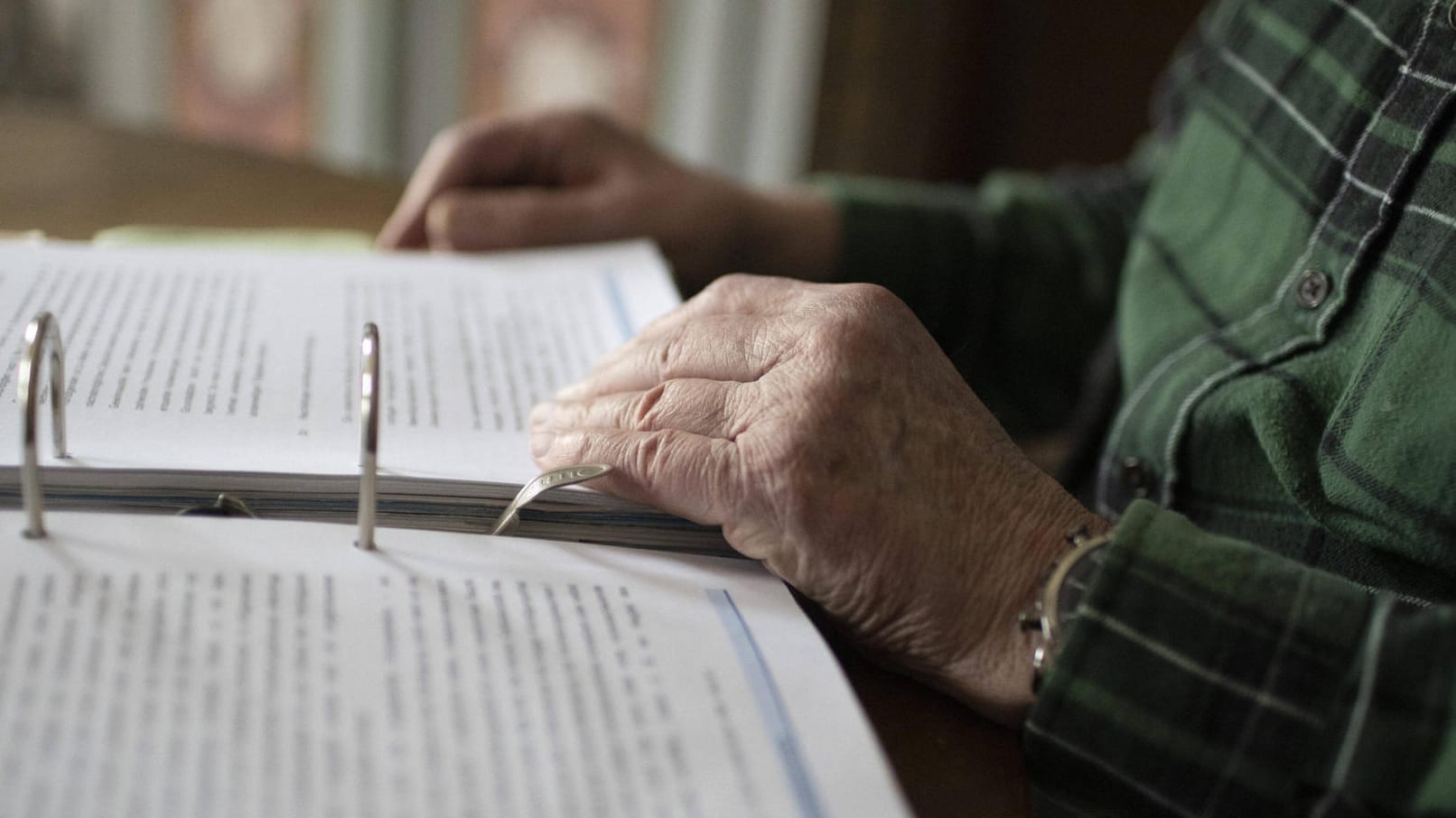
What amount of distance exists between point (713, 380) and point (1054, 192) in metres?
0.61

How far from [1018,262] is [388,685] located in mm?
746

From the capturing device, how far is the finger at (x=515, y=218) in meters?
0.80

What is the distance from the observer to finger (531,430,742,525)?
465 mm

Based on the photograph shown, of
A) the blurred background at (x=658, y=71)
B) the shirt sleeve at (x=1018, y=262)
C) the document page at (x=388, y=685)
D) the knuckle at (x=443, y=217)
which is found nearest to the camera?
the document page at (x=388, y=685)

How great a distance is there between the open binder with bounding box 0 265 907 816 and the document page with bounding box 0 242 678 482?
0.16ft

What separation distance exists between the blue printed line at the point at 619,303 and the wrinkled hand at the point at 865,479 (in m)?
0.15

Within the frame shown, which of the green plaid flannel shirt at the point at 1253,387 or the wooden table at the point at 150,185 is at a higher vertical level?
the green plaid flannel shirt at the point at 1253,387

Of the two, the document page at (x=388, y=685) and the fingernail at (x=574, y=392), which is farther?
the fingernail at (x=574, y=392)

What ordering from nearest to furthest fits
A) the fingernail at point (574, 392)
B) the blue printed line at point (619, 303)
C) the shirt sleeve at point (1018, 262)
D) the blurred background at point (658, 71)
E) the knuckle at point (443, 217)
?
the fingernail at point (574, 392) → the blue printed line at point (619, 303) → the knuckle at point (443, 217) → the shirt sleeve at point (1018, 262) → the blurred background at point (658, 71)

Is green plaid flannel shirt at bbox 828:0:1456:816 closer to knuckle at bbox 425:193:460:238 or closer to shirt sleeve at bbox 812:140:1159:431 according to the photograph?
shirt sleeve at bbox 812:140:1159:431

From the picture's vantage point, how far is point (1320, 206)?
65 cm

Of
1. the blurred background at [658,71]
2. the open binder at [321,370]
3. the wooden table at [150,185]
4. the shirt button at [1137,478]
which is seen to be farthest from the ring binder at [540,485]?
the blurred background at [658,71]

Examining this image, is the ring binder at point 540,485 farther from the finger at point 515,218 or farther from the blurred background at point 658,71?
the blurred background at point 658,71

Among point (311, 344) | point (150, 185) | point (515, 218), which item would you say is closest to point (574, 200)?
point (515, 218)
